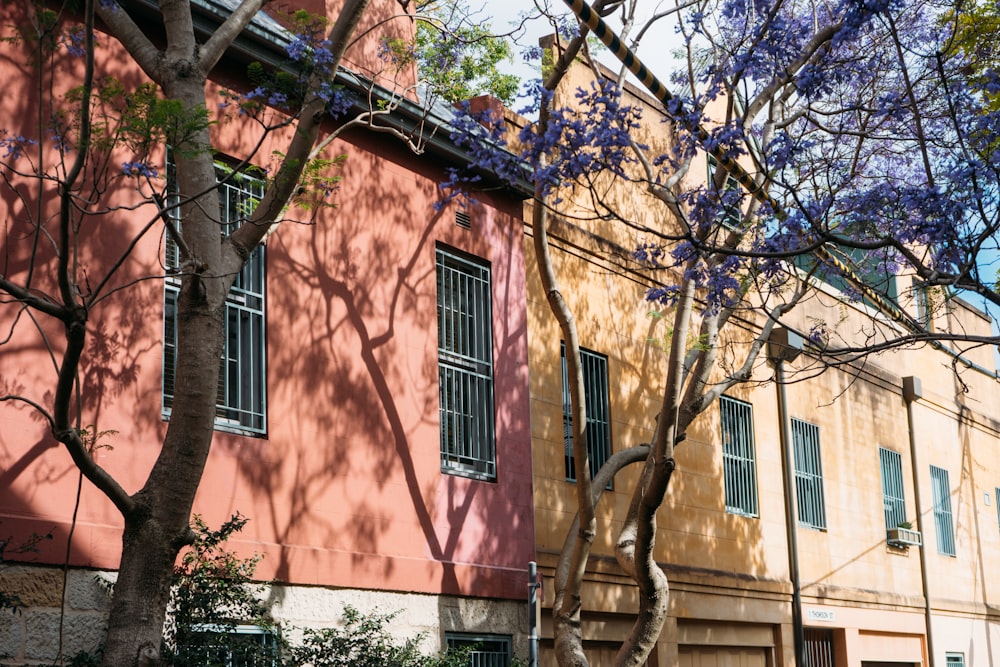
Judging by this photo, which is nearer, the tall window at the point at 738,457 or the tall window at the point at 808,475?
the tall window at the point at 738,457

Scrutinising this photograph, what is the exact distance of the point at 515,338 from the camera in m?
15.2

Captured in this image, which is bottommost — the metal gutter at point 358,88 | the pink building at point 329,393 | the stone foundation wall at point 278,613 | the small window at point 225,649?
the small window at point 225,649

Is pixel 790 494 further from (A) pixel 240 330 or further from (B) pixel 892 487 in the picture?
(A) pixel 240 330

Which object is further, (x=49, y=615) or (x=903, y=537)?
(x=903, y=537)

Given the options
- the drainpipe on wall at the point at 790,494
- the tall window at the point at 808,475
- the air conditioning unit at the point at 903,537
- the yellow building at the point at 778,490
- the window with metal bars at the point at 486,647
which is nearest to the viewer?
the window with metal bars at the point at 486,647

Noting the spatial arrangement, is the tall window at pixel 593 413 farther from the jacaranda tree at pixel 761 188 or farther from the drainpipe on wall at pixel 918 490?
the drainpipe on wall at pixel 918 490

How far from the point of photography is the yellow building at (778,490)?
16.1 metres

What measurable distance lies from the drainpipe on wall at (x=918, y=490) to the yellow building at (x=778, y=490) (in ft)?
0.10

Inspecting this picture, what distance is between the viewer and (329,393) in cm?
1245

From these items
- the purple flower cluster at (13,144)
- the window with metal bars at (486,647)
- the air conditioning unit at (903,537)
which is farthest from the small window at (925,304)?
the purple flower cluster at (13,144)

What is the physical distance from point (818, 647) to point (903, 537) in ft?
13.2

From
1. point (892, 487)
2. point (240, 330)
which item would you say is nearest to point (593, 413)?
point (240, 330)

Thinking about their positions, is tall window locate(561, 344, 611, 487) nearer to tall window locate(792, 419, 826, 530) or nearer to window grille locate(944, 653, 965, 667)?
tall window locate(792, 419, 826, 530)

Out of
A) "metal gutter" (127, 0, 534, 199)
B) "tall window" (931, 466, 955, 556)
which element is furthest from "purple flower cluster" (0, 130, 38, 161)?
"tall window" (931, 466, 955, 556)
